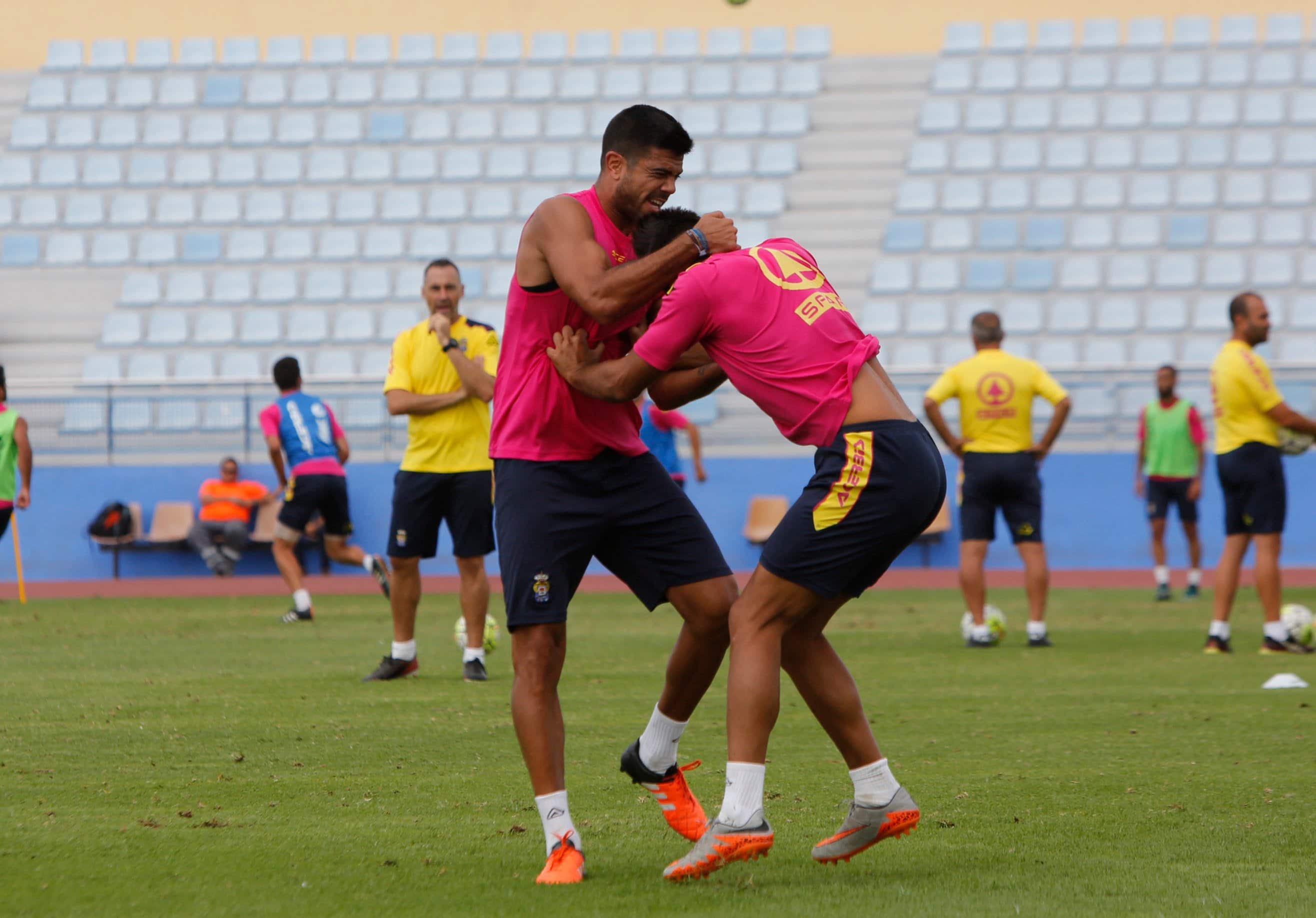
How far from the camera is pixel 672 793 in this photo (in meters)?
4.29

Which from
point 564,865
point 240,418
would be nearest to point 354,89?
point 240,418

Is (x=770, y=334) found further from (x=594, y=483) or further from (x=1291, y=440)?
(x=1291, y=440)

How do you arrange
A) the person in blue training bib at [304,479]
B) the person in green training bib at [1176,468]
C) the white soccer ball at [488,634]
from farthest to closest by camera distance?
the person in green training bib at [1176,468] < the person in blue training bib at [304,479] < the white soccer ball at [488,634]

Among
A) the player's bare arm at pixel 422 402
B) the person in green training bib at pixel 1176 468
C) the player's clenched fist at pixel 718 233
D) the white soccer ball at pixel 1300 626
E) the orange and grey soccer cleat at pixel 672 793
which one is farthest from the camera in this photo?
the person in green training bib at pixel 1176 468

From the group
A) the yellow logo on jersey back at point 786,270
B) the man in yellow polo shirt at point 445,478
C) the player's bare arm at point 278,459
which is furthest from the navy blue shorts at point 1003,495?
the yellow logo on jersey back at point 786,270

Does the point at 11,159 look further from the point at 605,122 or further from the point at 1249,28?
the point at 1249,28

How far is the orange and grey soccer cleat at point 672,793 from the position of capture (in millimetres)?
4250

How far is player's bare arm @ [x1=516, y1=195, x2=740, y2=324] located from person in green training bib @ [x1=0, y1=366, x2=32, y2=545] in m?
9.55

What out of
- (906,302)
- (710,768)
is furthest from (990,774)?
(906,302)

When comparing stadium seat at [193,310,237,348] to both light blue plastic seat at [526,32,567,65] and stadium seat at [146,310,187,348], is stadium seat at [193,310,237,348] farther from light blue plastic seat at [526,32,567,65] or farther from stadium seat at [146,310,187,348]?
light blue plastic seat at [526,32,567,65]

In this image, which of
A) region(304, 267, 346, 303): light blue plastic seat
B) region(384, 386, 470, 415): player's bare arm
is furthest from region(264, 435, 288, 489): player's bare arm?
region(304, 267, 346, 303): light blue plastic seat

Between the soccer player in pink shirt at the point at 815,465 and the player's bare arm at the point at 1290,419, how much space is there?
581cm

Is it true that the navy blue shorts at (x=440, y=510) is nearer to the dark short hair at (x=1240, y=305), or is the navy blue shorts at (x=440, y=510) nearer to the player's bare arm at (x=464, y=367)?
→ the player's bare arm at (x=464, y=367)

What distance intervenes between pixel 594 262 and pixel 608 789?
75.9 inches
